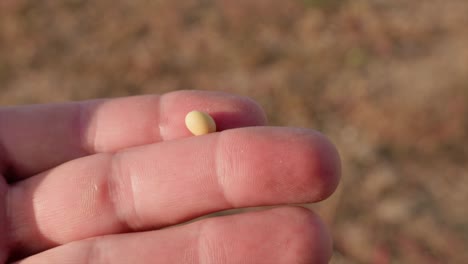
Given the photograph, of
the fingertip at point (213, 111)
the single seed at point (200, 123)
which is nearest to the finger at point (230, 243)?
the single seed at point (200, 123)

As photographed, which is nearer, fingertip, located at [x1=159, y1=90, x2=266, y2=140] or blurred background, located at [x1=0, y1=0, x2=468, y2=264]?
fingertip, located at [x1=159, y1=90, x2=266, y2=140]

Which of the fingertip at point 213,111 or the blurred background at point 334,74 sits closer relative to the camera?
the fingertip at point 213,111

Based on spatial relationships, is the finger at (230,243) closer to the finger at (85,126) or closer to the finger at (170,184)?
the finger at (170,184)

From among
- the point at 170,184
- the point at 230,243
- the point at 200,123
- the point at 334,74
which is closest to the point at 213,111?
the point at 200,123

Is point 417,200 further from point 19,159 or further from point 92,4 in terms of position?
point 92,4

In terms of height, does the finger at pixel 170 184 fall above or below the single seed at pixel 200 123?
below

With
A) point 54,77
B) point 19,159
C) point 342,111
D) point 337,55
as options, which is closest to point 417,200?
point 342,111

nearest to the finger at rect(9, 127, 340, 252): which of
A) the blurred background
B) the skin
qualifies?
the skin

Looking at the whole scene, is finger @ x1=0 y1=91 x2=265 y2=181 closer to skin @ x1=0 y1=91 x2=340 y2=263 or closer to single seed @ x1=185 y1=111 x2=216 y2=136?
skin @ x1=0 y1=91 x2=340 y2=263

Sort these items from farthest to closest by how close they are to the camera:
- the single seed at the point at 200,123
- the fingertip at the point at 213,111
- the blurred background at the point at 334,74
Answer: the blurred background at the point at 334,74 < the fingertip at the point at 213,111 < the single seed at the point at 200,123
